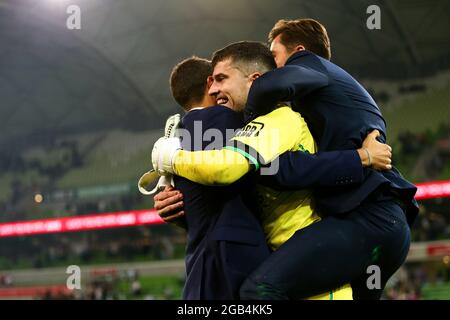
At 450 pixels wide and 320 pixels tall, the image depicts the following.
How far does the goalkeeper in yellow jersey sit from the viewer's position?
2.64m

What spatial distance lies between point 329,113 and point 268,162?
430 mm

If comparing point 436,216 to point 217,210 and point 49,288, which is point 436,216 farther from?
point 217,210

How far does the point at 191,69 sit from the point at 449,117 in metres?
16.2

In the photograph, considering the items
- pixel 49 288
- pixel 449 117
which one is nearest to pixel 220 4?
pixel 449 117

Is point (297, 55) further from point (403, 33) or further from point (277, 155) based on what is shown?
point (403, 33)

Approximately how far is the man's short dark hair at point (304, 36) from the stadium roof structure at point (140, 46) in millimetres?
14819

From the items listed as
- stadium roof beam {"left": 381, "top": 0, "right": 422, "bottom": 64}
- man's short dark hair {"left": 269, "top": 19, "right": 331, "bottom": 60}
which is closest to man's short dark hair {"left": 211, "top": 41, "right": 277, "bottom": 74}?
man's short dark hair {"left": 269, "top": 19, "right": 331, "bottom": 60}

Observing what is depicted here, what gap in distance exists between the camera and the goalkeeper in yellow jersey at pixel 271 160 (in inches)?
104

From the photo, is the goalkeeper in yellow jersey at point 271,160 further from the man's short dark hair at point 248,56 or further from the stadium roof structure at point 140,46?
the stadium roof structure at point 140,46

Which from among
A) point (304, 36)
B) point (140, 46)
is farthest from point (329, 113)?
point (140, 46)

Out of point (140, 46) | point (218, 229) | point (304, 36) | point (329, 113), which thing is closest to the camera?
point (218, 229)

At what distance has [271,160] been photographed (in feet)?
8.65

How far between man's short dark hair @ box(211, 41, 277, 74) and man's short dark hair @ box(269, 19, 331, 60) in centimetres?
15

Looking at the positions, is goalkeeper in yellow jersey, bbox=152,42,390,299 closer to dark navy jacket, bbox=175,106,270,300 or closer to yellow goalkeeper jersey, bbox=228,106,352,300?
yellow goalkeeper jersey, bbox=228,106,352,300
